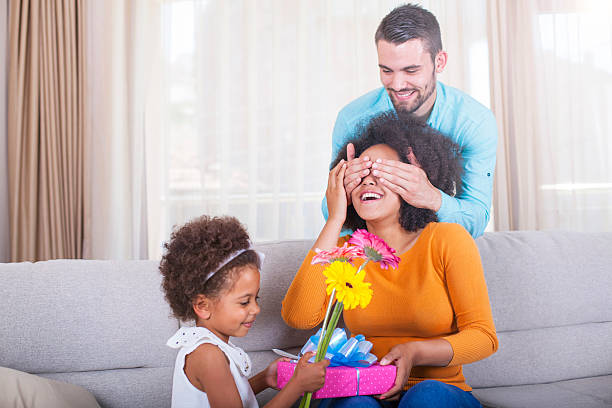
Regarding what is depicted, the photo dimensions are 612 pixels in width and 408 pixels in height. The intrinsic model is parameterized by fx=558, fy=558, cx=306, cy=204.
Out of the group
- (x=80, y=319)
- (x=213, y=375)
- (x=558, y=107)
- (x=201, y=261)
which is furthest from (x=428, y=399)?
(x=558, y=107)

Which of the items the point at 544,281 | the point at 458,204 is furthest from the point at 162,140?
the point at 544,281

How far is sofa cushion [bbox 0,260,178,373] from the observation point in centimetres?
145

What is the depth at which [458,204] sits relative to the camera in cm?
164

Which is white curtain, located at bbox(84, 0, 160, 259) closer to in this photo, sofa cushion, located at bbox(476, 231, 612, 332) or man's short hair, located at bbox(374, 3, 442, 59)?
man's short hair, located at bbox(374, 3, 442, 59)

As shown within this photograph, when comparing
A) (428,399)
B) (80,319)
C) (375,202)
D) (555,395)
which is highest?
(375,202)

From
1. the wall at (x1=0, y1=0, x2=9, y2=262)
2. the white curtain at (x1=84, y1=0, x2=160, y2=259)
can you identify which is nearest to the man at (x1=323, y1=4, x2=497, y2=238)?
the white curtain at (x1=84, y1=0, x2=160, y2=259)

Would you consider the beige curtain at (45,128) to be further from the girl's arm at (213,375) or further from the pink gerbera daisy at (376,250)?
the pink gerbera daisy at (376,250)

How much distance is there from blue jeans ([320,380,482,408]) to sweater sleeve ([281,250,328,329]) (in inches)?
11.0

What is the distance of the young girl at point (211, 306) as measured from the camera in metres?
1.17

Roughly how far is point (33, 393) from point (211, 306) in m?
0.44

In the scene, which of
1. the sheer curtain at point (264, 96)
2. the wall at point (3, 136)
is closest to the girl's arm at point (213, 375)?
the sheer curtain at point (264, 96)

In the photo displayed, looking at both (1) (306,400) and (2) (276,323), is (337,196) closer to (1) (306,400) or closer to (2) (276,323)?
(2) (276,323)

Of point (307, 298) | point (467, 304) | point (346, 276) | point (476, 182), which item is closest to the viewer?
point (346, 276)

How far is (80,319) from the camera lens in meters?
1.48
